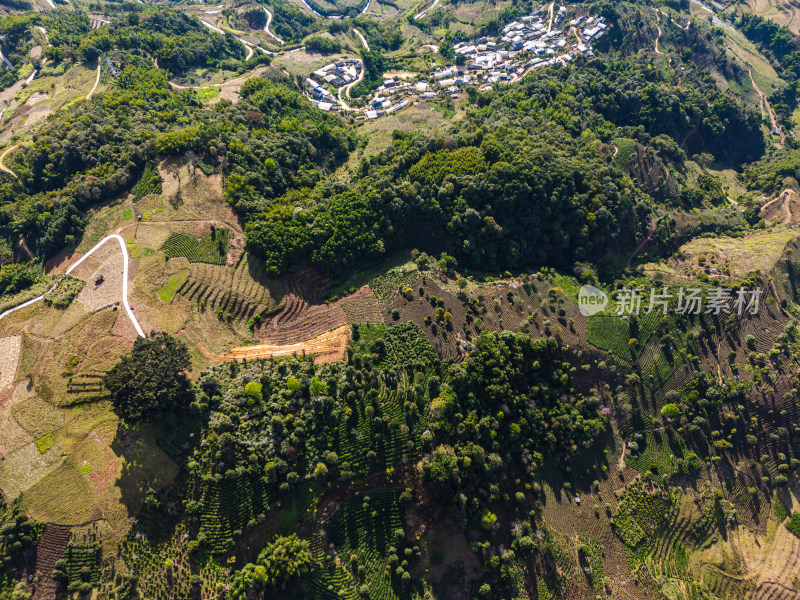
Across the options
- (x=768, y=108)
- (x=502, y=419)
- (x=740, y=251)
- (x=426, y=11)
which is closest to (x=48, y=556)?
(x=502, y=419)

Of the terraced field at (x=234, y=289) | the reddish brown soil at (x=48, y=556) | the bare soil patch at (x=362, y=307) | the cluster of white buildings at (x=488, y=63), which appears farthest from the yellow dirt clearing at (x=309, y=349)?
the cluster of white buildings at (x=488, y=63)

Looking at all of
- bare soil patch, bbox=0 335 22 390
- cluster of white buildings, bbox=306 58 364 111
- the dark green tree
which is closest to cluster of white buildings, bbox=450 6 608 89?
cluster of white buildings, bbox=306 58 364 111

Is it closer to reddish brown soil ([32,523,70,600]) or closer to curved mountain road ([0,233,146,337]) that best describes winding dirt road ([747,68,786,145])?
curved mountain road ([0,233,146,337])

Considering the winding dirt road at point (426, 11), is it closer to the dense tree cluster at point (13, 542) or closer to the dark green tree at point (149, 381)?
the dark green tree at point (149, 381)

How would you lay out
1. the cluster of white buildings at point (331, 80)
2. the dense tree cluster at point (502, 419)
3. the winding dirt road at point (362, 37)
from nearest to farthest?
the dense tree cluster at point (502, 419) < the cluster of white buildings at point (331, 80) < the winding dirt road at point (362, 37)

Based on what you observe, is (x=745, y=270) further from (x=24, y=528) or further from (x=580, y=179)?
(x=24, y=528)

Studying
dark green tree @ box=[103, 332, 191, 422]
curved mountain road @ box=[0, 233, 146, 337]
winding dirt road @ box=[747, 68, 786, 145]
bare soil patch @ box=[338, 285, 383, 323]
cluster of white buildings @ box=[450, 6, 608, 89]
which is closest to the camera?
dark green tree @ box=[103, 332, 191, 422]

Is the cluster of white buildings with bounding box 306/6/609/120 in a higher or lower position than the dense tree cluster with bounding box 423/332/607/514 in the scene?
higher
